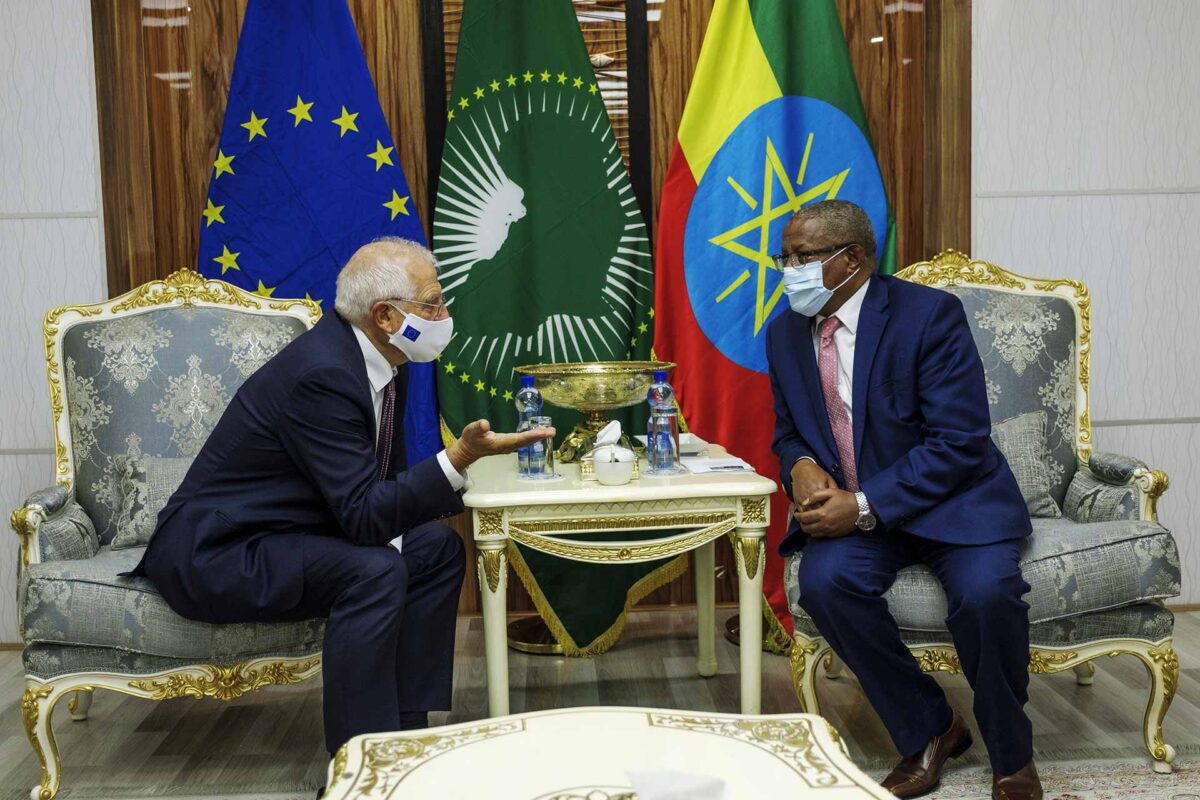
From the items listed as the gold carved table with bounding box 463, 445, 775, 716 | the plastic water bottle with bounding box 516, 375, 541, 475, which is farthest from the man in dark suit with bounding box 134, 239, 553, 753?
the plastic water bottle with bounding box 516, 375, 541, 475

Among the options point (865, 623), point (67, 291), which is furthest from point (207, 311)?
point (865, 623)

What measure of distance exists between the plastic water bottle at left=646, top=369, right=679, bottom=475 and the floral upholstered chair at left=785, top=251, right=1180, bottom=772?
37cm

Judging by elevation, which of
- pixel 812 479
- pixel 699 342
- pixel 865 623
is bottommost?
pixel 865 623

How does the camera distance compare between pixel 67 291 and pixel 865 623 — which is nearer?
pixel 865 623

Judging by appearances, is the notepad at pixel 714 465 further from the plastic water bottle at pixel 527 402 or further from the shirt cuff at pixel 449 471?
the shirt cuff at pixel 449 471

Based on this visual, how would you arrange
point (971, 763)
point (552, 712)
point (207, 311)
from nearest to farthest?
point (552, 712), point (971, 763), point (207, 311)

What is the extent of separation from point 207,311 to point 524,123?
1071 millimetres

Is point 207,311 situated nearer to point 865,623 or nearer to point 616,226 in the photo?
point 616,226

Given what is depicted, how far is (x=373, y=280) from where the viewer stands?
2344 mm

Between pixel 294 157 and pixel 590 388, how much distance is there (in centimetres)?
121

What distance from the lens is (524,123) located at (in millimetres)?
3326

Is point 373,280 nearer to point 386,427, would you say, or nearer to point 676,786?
point 386,427

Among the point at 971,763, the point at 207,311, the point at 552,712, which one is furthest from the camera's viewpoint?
the point at 207,311

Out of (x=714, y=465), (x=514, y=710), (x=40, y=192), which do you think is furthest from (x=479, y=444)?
(x=40, y=192)
